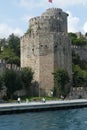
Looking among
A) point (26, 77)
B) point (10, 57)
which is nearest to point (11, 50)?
point (10, 57)

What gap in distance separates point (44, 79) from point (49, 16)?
1350 cm

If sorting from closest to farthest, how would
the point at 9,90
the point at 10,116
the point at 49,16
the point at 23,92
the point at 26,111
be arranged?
1. the point at 10,116
2. the point at 26,111
3. the point at 9,90
4. the point at 23,92
5. the point at 49,16

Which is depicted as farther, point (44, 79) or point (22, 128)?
point (44, 79)

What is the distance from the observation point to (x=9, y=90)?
50344 mm

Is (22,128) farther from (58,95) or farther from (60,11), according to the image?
(60,11)

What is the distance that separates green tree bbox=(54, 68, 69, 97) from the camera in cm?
5528

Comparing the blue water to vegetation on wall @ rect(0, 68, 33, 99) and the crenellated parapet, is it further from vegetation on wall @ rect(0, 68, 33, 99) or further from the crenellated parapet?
the crenellated parapet

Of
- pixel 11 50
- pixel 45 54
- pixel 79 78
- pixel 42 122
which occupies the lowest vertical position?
pixel 42 122

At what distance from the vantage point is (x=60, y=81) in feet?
182

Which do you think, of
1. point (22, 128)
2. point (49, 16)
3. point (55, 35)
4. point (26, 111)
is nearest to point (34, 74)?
point (55, 35)

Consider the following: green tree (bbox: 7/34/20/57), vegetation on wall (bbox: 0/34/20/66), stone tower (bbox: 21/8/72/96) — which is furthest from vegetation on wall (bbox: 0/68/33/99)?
green tree (bbox: 7/34/20/57)

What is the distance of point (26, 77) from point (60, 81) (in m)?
4.33

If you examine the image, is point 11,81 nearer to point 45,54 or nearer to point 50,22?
point 45,54

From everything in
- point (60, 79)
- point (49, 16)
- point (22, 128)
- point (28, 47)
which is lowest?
point (22, 128)
